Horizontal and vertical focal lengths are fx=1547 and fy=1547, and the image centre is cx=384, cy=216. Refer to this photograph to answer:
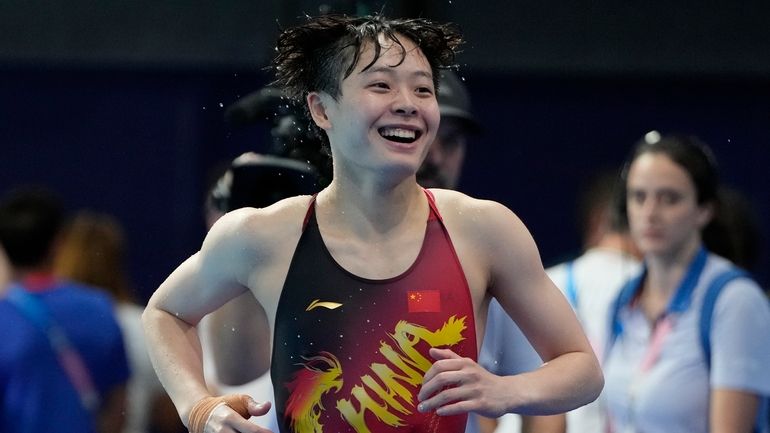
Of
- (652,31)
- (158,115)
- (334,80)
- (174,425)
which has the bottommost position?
(174,425)

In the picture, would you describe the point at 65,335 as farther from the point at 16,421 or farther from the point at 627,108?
the point at 627,108

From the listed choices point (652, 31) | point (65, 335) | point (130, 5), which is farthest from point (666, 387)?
point (130, 5)

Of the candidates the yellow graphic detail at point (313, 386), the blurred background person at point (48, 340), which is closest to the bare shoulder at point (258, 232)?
the yellow graphic detail at point (313, 386)

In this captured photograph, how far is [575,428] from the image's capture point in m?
4.84

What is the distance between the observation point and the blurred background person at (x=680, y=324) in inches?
167

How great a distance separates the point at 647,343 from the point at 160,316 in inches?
70.2

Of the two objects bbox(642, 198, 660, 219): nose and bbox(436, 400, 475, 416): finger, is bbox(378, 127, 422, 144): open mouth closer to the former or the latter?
bbox(436, 400, 475, 416): finger

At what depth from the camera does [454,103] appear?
3.96 metres

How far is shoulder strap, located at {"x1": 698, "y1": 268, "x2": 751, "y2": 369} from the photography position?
14.2 ft

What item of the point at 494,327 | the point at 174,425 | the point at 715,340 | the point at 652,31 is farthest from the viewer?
the point at 652,31

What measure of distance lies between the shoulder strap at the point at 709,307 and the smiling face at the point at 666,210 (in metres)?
0.18

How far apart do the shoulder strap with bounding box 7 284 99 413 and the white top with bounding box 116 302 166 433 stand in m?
0.53

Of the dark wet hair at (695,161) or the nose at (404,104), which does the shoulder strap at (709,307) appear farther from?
the nose at (404,104)

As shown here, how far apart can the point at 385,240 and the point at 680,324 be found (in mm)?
1626
